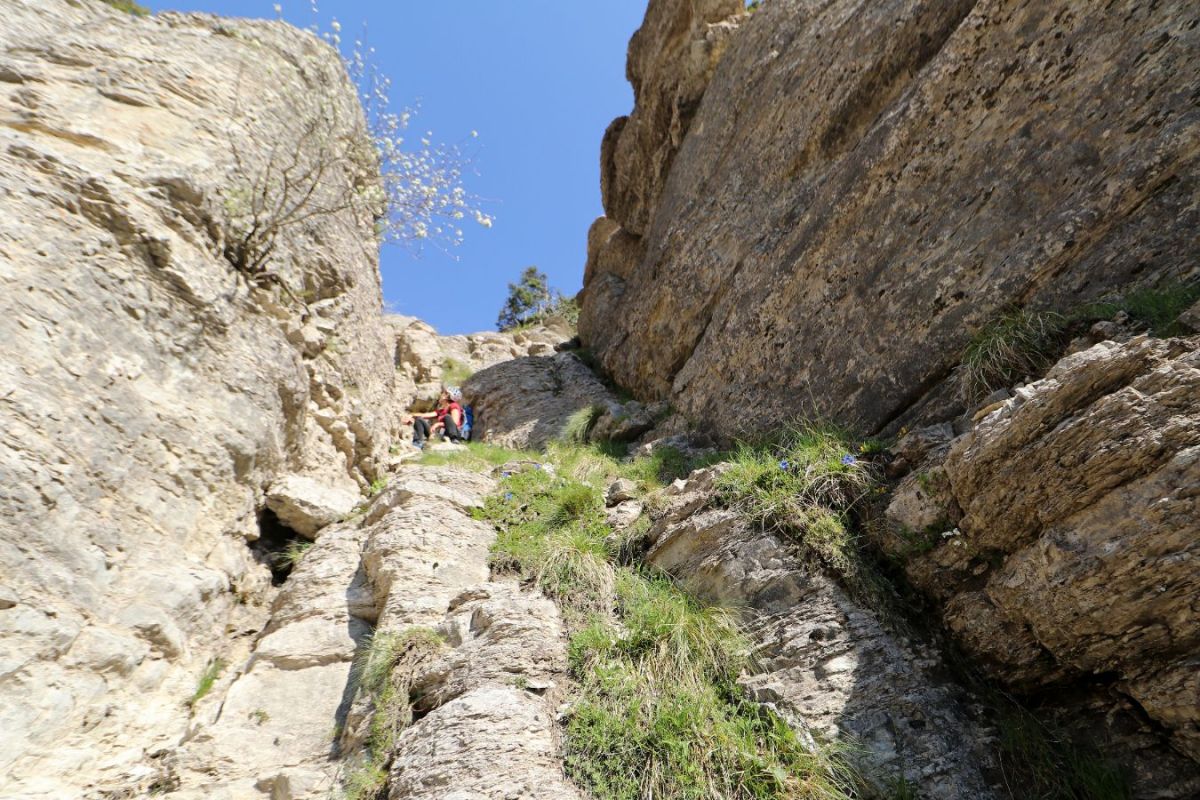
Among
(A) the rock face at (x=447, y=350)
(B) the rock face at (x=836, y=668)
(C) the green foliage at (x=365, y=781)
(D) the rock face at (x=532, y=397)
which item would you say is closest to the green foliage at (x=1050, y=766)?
(B) the rock face at (x=836, y=668)

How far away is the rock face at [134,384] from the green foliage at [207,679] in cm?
6

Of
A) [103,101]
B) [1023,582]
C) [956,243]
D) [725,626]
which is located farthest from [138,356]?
[956,243]

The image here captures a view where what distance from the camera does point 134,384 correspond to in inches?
175

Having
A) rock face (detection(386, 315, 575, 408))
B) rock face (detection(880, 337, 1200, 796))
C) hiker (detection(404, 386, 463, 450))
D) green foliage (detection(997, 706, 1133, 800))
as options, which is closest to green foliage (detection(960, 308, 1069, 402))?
rock face (detection(880, 337, 1200, 796))

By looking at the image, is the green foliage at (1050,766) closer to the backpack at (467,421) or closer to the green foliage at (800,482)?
the green foliage at (800,482)

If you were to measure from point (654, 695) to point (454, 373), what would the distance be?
43.4ft

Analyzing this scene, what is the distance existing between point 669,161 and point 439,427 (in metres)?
7.84

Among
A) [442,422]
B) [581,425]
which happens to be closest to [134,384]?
[581,425]

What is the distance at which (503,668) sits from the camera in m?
4.09

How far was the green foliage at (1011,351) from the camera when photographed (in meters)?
4.33

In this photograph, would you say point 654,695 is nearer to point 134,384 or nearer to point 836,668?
point 836,668

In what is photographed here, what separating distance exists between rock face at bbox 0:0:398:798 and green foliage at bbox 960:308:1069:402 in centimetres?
585

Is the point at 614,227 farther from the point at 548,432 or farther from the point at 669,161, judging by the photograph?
the point at 548,432

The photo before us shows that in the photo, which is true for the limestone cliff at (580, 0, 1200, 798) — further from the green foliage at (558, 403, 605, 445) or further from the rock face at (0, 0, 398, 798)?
Answer: the rock face at (0, 0, 398, 798)
